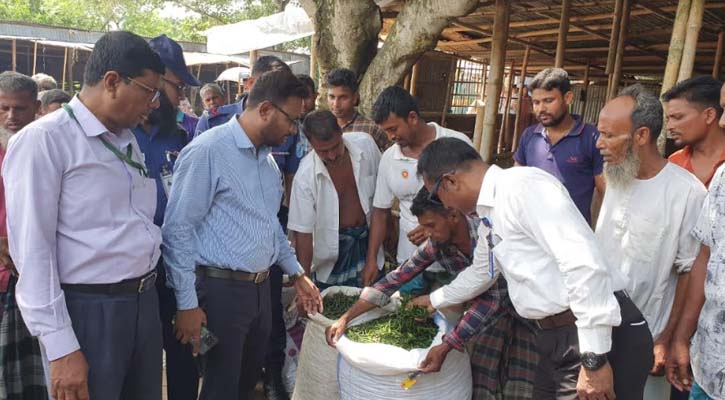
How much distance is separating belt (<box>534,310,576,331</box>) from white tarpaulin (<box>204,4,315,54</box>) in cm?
674

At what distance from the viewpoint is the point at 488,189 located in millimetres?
1868

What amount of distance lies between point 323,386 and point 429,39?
293 cm

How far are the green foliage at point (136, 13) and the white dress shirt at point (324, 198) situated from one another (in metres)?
18.1

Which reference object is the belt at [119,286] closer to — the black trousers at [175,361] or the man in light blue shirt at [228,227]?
the man in light blue shirt at [228,227]

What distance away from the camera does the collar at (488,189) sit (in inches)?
73.1

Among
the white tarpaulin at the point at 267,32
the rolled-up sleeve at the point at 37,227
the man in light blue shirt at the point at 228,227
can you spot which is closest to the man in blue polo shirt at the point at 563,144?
the man in light blue shirt at the point at 228,227

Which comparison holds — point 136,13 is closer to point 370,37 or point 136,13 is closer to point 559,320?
point 370,37

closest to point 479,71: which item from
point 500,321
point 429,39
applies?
point 429,39

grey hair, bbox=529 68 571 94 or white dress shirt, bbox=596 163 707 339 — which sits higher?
grey hair, bbox=529 68 571 94

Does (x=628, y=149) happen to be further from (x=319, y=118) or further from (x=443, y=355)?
(x=319, y=118)

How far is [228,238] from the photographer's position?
85.2 inches

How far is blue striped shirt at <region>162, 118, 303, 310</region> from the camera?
206cm

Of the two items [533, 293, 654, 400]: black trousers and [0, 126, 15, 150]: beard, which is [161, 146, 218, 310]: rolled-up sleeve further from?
[533, 293, 654, 400]: black trousers

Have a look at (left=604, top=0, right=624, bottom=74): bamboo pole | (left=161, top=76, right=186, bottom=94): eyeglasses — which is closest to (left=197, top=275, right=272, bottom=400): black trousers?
(left=161, top=76, right=186, bottom=94): eyeglasses
